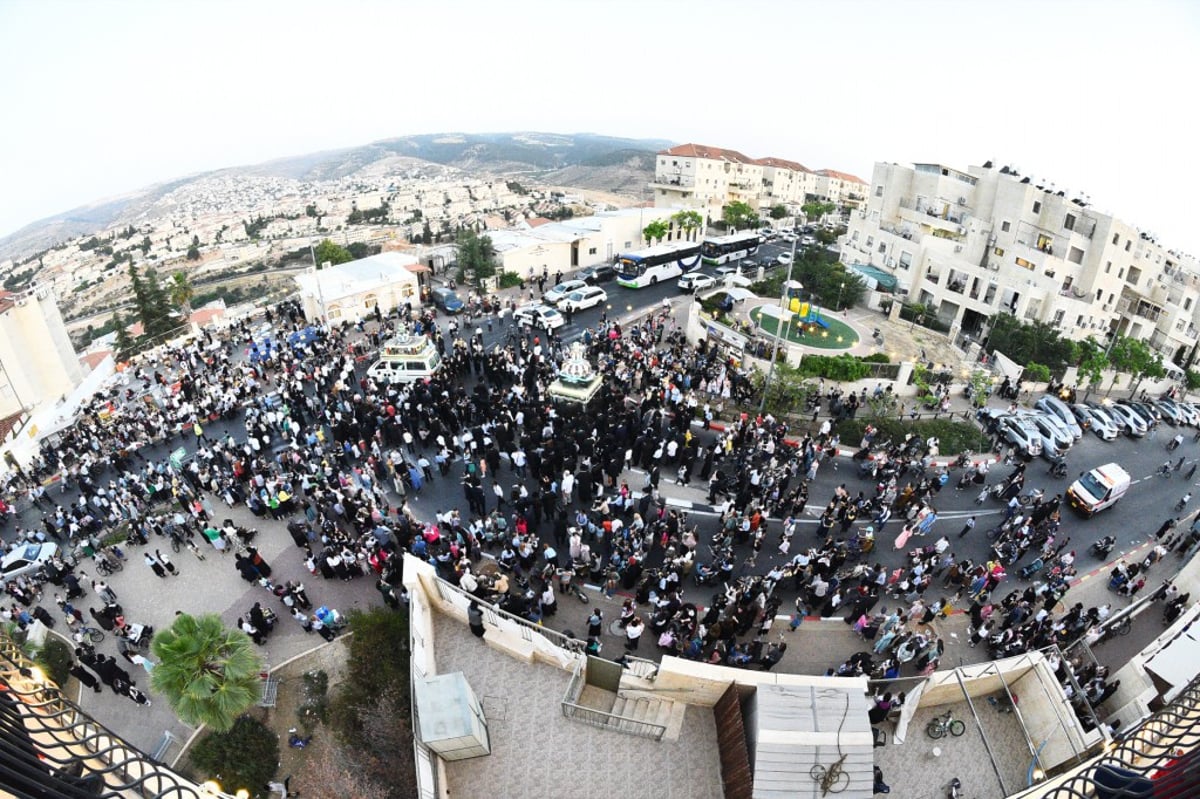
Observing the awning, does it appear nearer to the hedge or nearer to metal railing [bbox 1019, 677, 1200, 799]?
the hedge

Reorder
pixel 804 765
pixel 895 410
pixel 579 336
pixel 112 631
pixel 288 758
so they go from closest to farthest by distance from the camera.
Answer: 1. pixel 804 765
2. pixel 288 758
3. pixel 112 631
4. pixel 895 410
5. pixel 579 336

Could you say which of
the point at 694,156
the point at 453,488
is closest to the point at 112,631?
the point at 453,488

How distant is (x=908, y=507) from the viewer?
18.1 m

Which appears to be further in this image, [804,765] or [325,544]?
[325,544]

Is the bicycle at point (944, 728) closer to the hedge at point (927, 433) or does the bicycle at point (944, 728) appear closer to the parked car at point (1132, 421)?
the hedge at point (927, 433)

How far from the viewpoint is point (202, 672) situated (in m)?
10.7

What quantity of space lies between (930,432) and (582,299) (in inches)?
823

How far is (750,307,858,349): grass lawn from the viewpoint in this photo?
31.7m

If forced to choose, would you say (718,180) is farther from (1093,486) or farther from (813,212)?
(1093,486)

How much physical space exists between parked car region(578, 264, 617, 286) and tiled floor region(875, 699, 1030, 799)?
3501cm

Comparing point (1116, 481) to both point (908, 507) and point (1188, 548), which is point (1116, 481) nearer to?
point (1188, 548)

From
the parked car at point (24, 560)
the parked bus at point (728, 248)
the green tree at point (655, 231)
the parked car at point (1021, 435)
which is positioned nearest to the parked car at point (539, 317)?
the green tree at point (655, 231)

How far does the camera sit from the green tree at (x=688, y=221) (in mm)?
53344

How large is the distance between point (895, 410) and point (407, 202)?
140 m
